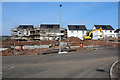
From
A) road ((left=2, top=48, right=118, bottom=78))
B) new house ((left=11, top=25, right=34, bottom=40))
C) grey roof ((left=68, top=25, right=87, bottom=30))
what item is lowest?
road ((left=2, top=48, right=118, bottom=78))

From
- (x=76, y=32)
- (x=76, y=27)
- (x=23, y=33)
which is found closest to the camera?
(x=23, y=33)

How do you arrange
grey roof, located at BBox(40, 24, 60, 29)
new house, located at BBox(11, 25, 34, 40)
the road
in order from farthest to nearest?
1. grey roof, located at BBox(40, 24, 60, 29)
2. new house, located at BBox(11, 25, 34, 40)
3. the road

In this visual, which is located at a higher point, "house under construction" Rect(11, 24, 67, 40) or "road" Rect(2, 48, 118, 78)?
"house under construction" Rect(11, 24, 67, 40)

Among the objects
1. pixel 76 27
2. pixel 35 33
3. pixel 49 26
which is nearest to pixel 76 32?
pixel 76 27

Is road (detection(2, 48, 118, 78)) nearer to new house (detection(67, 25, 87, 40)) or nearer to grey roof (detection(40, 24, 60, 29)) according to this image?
grey roof (detection(40, 24, 60, 29))

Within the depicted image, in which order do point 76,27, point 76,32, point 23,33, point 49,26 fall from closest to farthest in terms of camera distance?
point 23,33 → point 49,26 → point 76,32 → point 76,27

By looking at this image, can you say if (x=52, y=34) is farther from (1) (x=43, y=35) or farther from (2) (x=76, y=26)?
(2) (x=76, y=26)

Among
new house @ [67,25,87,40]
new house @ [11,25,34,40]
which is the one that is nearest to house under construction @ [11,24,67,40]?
new house @ [11,25,34,40]

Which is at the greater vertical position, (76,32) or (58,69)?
(76,32)

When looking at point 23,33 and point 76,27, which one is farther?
point 76,27

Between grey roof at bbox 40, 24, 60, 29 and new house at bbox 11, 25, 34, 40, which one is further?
grey roof at bbox 40, 24, 60, 29

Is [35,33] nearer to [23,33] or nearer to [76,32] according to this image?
[23,33]

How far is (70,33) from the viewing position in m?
59.9

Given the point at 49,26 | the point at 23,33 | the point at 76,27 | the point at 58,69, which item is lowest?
the point at 58,69
